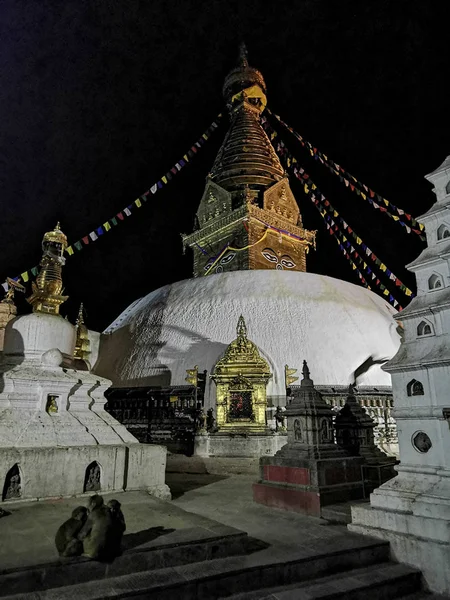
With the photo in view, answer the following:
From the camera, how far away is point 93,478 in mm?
5500

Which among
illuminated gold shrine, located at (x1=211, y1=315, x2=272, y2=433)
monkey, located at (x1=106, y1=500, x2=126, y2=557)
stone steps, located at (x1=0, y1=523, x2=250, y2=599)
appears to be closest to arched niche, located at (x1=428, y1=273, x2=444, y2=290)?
stone steps, located at (x1=0, y1=523, x2=250, y2=599)

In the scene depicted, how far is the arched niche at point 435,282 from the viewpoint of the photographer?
4.63 metres

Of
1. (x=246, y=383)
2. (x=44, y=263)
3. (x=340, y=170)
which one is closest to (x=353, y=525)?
(x=44, y=263)

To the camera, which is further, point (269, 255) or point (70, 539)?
point (269, 255)

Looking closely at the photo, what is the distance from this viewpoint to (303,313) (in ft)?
52.1

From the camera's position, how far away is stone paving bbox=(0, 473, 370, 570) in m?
3.35

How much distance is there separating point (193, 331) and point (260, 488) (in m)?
10.2

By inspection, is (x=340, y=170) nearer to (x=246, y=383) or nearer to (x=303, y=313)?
(x=303, y=313)

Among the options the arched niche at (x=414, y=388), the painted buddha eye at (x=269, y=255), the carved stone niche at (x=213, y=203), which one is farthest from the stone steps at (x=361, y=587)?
the carved stone niche at (x=213, y=203)

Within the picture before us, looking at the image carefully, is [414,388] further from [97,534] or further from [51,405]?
[51,405]

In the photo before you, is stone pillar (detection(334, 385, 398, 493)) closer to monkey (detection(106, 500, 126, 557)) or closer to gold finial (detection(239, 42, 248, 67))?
monkey (detection(106, 500, 126, 557))

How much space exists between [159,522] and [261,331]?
37.2ft

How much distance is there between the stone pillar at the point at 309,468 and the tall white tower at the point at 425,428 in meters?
0.94

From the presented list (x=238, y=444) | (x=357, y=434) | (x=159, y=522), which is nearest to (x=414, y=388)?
(x=159, y=522)
